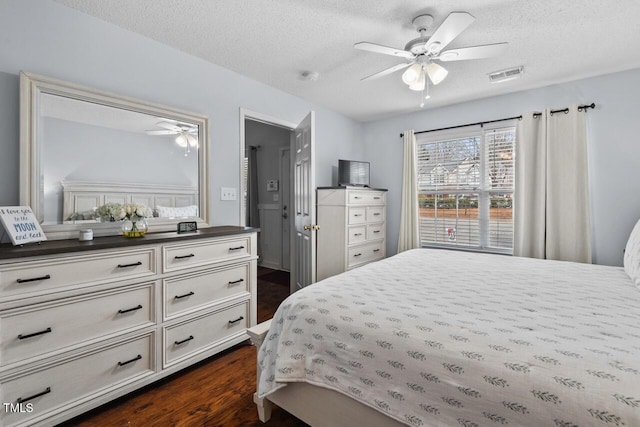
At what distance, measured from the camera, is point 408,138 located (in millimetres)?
3988

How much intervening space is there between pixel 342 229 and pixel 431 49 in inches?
77.6

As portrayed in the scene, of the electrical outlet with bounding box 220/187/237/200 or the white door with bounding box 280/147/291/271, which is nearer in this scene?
the electrical outlet with bounding box 220/187/237/200

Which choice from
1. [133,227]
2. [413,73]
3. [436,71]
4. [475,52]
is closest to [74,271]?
[133,227]

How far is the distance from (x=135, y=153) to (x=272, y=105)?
150cm

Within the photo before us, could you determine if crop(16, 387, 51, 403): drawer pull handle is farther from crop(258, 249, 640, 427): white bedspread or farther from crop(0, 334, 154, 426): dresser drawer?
Answer: crop(258, 249, 640, 427): white bedspread

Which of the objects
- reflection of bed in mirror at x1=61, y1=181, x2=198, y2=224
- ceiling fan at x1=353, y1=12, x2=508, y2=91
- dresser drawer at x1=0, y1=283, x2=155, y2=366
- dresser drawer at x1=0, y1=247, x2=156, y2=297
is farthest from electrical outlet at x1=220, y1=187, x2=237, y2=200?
ceiling fan at x1=353, y1=12, x2=508, y2=91

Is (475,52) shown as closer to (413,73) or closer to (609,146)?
(413,73)

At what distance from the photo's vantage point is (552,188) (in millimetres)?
3010

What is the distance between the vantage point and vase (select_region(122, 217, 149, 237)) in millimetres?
1946

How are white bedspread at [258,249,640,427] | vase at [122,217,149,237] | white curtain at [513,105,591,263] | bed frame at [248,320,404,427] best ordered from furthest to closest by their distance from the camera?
white curtain at [513,105,591,263] → vase at [122,217,149,237] → bed frame at [248,320,404,427] → white bedspread at [258,249,640,427]

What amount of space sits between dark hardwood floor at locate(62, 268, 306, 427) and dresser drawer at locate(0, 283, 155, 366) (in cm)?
45

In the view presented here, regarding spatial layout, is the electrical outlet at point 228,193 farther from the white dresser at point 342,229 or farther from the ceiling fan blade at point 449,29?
the ceiling fan blade at point 449,29

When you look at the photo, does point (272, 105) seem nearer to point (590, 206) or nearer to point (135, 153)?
point (135, 153)

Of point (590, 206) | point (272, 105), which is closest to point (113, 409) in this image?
point (272, 105)
